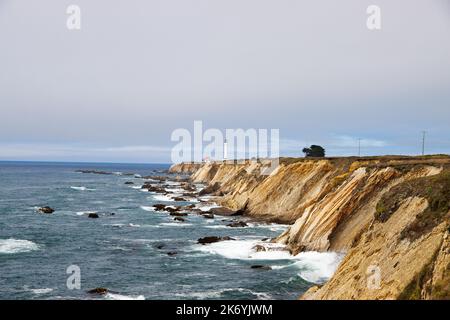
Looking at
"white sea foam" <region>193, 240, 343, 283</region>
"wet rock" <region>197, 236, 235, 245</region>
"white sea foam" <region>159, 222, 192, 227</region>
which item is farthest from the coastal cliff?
"white sea foam" <region>159, 222, 192, 227</region>

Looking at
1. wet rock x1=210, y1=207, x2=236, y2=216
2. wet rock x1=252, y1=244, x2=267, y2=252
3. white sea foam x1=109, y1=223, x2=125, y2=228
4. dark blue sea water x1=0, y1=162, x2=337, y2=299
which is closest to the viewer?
dark blue sea water x1=0, y1=162, x2=337, y2=299

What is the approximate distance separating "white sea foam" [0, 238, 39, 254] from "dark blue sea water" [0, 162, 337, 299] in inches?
3.5

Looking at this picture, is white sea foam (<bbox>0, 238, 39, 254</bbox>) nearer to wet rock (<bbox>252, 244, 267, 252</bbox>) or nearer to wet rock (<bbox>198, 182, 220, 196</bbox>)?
wet rock (<bbox>252, 244, 267, 252</bbox>)

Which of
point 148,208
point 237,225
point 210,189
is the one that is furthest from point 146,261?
point 210,189

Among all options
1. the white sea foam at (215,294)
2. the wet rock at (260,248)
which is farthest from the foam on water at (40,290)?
the wet rock at (260,248)

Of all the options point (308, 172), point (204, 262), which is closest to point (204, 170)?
point (308, 172)

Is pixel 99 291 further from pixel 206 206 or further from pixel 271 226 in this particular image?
pixel 206 206

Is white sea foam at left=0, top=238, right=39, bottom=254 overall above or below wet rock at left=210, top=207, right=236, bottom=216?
above

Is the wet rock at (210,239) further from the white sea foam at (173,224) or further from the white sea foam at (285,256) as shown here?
the white sea foam at (173,224)

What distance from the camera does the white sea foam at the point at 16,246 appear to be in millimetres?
38188
